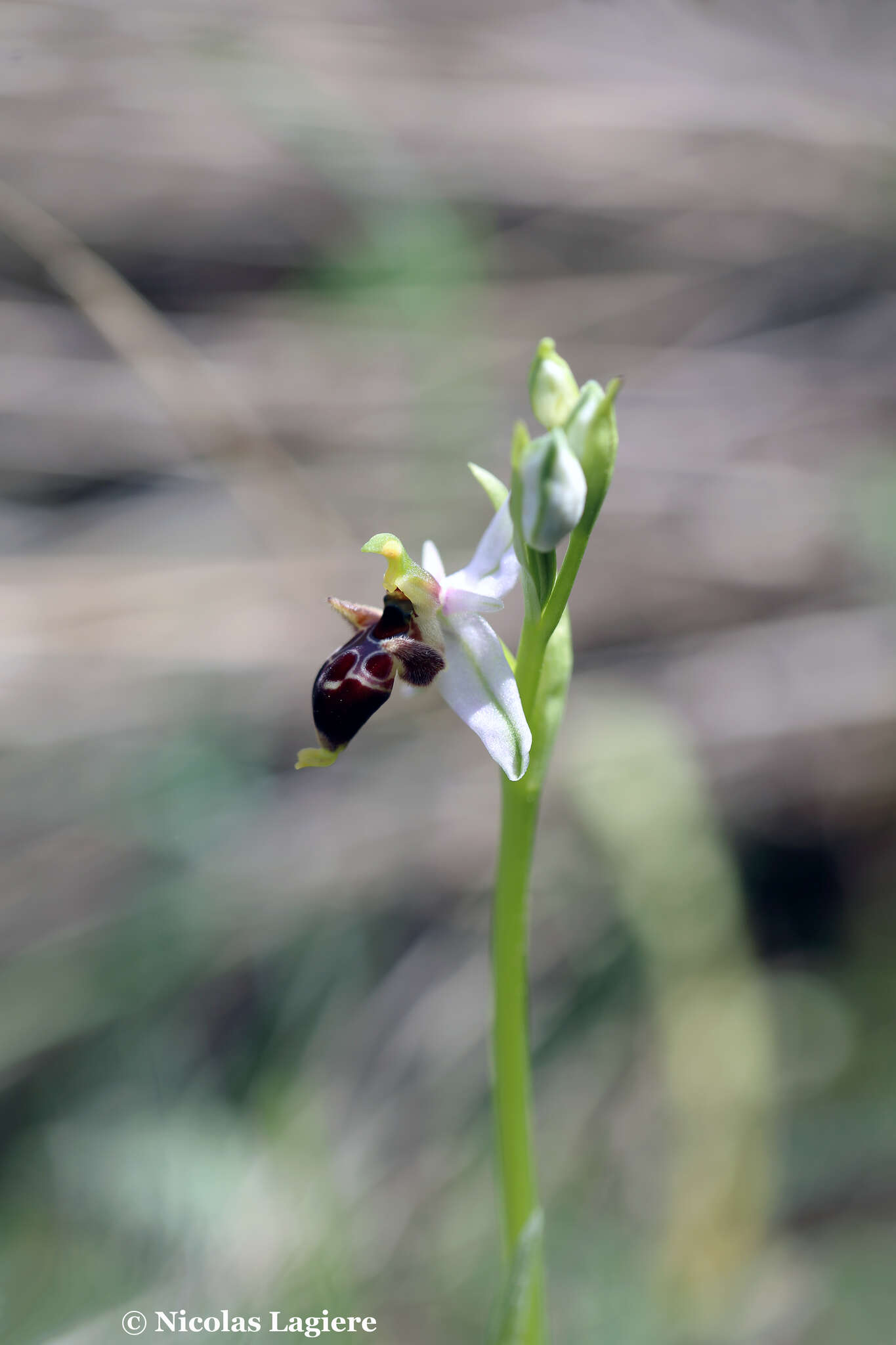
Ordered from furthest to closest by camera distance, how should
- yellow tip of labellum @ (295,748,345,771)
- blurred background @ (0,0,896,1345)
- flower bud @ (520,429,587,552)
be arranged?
blurred background @ (0,0,896,1345) < yellow tip of labellum @ (295,748,345,771) < flower bud @ (520,429,587,552)

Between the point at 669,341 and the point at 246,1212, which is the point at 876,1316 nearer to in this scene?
the point at 246,1212

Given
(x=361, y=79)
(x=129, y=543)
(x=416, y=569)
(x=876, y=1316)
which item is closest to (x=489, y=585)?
(x=416, y=569)

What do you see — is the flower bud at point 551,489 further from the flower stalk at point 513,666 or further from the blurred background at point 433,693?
the blurred background at point 433,693

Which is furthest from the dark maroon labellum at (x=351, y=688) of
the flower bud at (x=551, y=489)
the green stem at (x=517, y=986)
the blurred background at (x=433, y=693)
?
the blurred background at (x=433, y=693)

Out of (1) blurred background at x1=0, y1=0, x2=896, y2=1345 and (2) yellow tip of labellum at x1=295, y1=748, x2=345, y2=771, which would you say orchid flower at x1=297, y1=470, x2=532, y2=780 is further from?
(1) blurred background at x1=0, y1=0, x2=896, y2=1345

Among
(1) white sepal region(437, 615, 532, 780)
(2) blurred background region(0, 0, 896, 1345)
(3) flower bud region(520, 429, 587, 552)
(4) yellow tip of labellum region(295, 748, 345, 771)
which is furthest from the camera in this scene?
(2) blurred background region(0, 0, 896, 1345)

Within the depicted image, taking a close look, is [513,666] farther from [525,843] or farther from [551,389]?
[551,389]

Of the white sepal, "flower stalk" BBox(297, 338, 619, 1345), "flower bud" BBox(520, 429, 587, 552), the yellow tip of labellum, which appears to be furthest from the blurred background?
"flower bud" BBox(520, 429, 587, 552)
